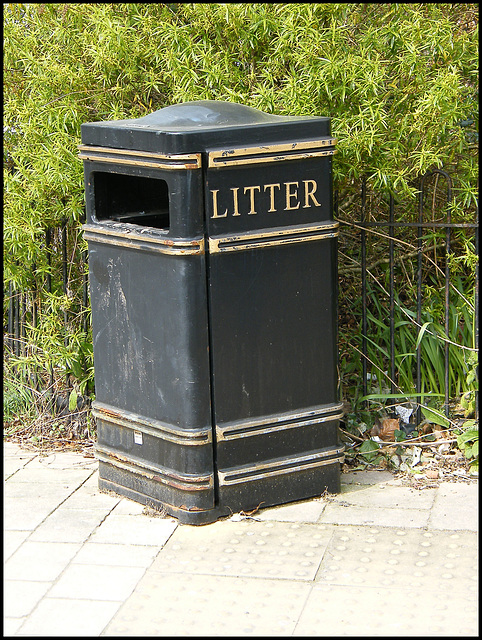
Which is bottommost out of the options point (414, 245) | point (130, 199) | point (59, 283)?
point (59, 283)

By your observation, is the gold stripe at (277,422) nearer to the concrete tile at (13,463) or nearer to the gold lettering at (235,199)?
the gold lettering at (235,199)

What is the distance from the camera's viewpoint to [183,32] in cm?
444

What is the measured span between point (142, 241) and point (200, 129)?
54cm

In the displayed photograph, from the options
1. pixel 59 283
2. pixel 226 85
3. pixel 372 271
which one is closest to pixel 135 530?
pixel 59 283

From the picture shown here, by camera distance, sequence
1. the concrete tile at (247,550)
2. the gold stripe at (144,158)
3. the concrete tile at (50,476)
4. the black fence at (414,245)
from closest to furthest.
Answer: the concrete tile at (247,550), the gold stripe at (144,158), the concrete tile at (50,476), the black fence at (414,245)

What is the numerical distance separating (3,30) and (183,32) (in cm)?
101

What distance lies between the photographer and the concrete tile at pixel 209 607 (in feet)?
10.1

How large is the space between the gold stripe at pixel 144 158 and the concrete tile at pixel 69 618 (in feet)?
5.59

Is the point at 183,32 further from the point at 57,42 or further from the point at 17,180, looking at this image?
the point at 17,180

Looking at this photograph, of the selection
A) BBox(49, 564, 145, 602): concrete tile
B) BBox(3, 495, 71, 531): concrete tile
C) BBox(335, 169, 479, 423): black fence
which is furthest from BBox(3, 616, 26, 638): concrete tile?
BBox(335, 169, 479, 423): black fence

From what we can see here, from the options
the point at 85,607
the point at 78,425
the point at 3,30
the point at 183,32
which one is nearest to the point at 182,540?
the point at 85,607

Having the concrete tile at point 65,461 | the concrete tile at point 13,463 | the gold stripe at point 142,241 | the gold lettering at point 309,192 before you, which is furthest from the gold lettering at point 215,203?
the concrete tile at point 13,463

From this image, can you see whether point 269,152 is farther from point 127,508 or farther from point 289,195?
point 127,508

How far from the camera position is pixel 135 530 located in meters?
3.87
